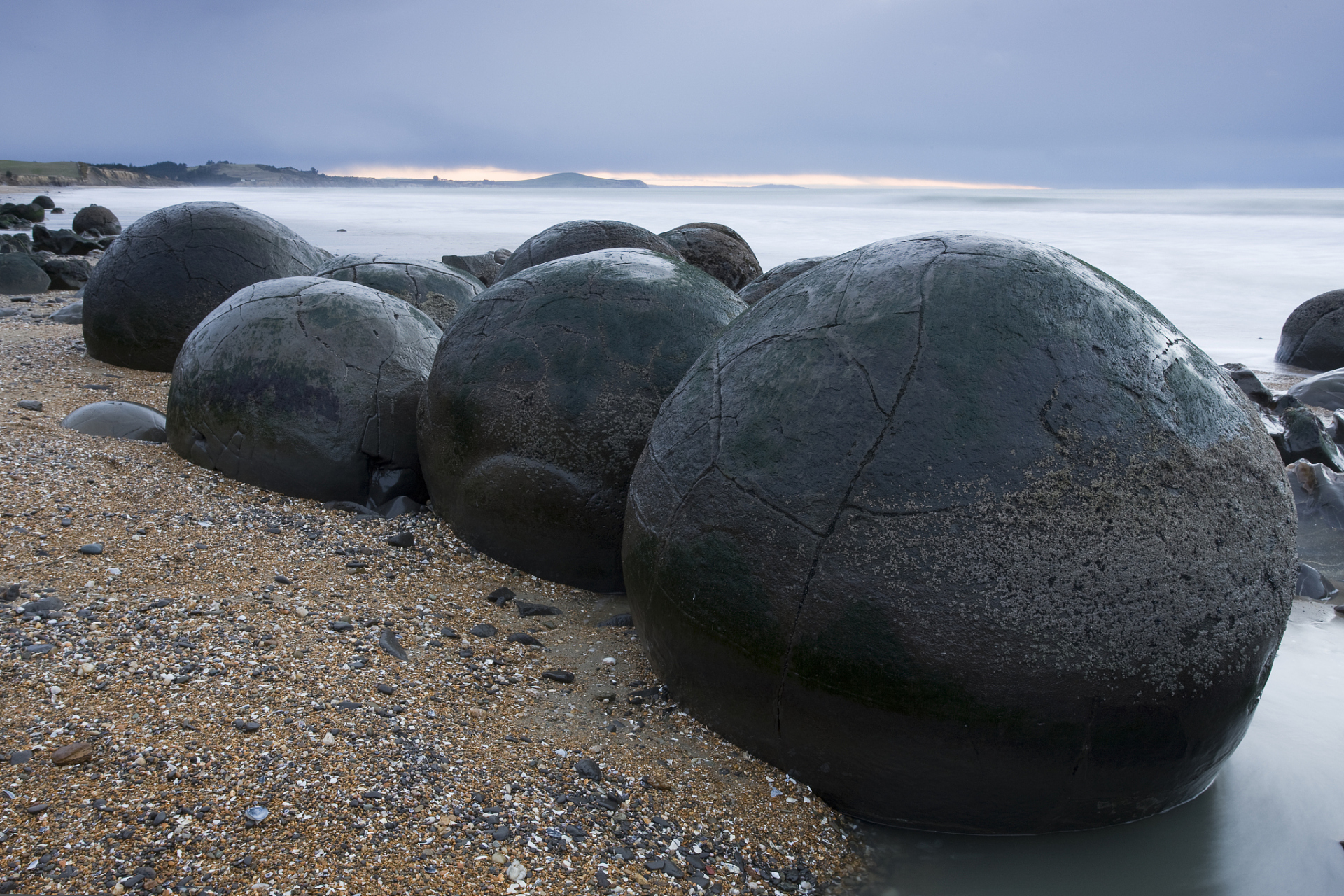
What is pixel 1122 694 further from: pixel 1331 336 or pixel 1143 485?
pixel 1331 336

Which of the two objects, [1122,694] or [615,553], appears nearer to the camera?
[1122,694]

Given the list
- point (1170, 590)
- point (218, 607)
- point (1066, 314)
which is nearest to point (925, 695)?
point (1170, 590)

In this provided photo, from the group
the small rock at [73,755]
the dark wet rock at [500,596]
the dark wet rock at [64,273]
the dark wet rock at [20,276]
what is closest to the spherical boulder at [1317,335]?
the dark wet rock at [500,596]

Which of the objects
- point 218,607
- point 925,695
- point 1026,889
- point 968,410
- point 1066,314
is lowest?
point 1026,889

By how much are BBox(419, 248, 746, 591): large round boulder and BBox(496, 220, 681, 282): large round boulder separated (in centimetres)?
279

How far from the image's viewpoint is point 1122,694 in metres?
2.51

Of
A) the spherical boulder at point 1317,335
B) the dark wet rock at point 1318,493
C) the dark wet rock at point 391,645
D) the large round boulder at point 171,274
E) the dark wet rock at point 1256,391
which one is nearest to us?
the dark wet rock at point 391,645

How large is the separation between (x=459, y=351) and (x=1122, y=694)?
312cm

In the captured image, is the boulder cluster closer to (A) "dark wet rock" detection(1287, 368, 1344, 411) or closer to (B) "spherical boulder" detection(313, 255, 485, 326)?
(B) "spherical boulder" detection(313, 255, 485, 326)

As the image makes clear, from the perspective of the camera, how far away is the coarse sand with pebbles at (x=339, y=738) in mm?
2357

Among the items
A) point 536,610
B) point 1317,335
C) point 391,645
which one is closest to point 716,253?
point 536,610

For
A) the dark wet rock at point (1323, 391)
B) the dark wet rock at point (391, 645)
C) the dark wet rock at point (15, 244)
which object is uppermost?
the dark wet rock at point (15, 244)

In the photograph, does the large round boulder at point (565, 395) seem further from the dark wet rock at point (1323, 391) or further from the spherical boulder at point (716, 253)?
the dark wet rock at point (1323, 391)

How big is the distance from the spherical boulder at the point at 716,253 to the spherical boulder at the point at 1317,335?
722 centimetres
